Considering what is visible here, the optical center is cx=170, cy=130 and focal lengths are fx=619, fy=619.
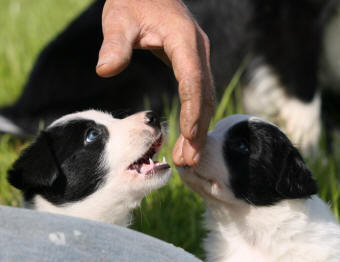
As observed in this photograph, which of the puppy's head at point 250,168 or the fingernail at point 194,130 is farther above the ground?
the fingernail at point 194,130

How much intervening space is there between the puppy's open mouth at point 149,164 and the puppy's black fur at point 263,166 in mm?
258

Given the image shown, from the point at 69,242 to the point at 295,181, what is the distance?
1046mm

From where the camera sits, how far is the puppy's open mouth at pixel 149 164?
239 cm

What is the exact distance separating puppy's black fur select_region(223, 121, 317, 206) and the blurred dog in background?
188cm

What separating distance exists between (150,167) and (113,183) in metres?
0.16

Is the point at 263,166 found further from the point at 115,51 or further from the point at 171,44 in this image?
the point at 115,51

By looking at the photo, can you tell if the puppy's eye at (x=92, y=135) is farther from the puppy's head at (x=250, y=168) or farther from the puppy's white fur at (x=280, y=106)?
the puppy's white fur at (x=280, y=106)

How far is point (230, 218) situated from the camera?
263cm

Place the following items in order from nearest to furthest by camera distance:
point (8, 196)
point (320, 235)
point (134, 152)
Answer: point (134, 152) → point (320, 235) → point (8, 196)

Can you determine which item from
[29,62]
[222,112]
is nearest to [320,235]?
[222,112]

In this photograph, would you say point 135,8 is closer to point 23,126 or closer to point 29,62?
point 23,126

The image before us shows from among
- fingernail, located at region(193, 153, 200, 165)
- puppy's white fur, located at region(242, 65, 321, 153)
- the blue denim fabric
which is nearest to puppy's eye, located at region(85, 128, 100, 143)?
fingernail, located at region(193, 153, 200, 165)

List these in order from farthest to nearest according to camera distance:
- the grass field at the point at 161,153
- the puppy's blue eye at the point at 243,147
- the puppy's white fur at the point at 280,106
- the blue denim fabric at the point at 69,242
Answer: the puppy's white fur at the point at 280,106
the grass field at the point at 161,153
the puppy's blue eye at the point at 243,147
the blue denim fabric at the point at 69,242

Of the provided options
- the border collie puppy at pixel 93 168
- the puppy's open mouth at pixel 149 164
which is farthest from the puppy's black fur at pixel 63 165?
the puppy's open mouth at pixel 149 164
